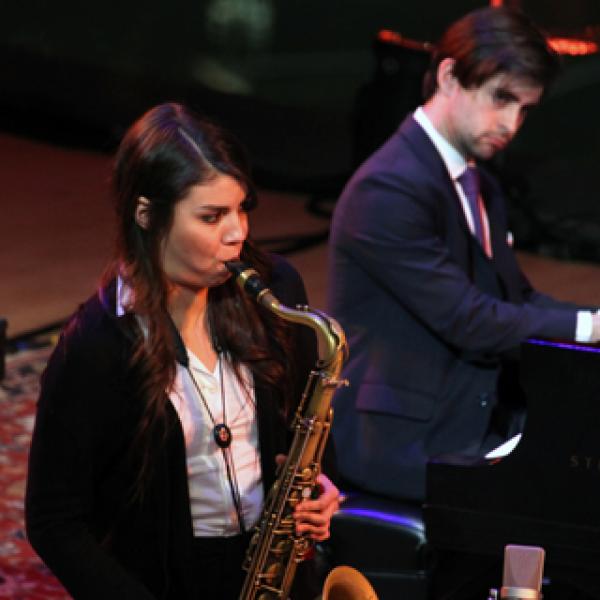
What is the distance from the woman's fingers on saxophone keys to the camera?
254cm

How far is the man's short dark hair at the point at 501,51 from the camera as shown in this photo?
339 cm

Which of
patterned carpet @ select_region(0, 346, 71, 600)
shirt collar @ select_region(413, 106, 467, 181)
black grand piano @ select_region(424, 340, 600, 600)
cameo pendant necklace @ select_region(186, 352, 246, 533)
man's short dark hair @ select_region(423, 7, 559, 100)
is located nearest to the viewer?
cameo pendant necklace @ select_region(186, 352, 246, 533)

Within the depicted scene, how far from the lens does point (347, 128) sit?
27.4 feet

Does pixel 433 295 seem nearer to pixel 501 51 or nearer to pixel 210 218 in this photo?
pixel 501 51

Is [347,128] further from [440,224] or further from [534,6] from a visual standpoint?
[440,224]

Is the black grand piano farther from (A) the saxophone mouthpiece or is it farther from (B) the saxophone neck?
(A) the saxophone mouthpiece

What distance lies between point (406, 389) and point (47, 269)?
12.2 ft

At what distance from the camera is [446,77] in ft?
11.5

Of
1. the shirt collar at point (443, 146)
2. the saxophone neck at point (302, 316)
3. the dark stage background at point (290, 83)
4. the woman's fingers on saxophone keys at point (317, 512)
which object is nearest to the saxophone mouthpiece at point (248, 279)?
the saxophone neck at point (302, 316)

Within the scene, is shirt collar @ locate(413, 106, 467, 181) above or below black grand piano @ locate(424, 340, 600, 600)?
above

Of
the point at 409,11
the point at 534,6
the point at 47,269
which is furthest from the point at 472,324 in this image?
the point at 409,11

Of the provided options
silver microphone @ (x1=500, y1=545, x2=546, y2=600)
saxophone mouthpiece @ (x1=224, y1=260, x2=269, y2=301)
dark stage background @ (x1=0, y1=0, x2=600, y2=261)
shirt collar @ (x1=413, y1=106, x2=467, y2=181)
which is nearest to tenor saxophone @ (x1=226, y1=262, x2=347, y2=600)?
saxophone mouthpiece @ (x1=224, y1=260, x2=269, y2=301)

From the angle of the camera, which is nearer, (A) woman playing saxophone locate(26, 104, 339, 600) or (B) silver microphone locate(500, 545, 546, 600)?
(B) silver microphone locate(500, 545, 546, 600)

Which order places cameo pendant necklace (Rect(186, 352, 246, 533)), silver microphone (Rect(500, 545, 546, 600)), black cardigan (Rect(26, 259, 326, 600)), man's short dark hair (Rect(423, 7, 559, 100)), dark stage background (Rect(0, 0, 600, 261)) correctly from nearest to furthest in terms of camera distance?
silver microphone (Rect(500, 545, 546, 600)), black cardigan (Rect(26, 259, 326, 600)), cameo pendant necklace (Rect(186, 352, 246, 533)), man's short dark hair (Rect(423, 7, 559, 100)), dark stage background (Rect(0, 0, 600, 261))
